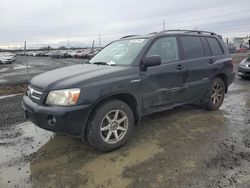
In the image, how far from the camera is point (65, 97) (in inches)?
156

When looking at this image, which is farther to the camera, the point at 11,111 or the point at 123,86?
the point at 11,111

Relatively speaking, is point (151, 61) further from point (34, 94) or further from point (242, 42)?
point (242, 42)

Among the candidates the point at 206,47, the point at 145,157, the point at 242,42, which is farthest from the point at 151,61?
the point at 242,42

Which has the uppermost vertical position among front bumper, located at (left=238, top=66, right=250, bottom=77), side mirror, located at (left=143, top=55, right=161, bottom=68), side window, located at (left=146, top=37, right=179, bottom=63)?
side window, located at (left=146, top=37, right=179, bottom=63)

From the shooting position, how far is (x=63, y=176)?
12.1ft

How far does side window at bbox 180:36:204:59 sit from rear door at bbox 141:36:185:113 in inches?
10.0

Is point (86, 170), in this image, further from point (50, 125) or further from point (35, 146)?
point (35, 146)

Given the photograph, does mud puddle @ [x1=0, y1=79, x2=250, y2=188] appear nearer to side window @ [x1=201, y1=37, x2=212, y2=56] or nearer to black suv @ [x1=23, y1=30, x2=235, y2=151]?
black suv @ [x1=23, y1=30, x2=235, y2=151]

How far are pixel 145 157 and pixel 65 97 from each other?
58.0 inches

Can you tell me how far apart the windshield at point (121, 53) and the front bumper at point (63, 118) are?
135 cm

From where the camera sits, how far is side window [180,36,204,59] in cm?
576

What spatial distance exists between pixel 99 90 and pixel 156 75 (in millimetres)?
1295

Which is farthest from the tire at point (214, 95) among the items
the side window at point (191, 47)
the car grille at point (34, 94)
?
the car grille at point (34, 94)

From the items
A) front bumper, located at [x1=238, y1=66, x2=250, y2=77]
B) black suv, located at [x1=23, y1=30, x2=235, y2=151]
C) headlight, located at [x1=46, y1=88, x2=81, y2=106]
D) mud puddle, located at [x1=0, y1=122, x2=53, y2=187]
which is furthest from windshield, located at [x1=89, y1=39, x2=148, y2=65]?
front bumper, located at [x1=238, y1=66, x2=250, y2=77]
